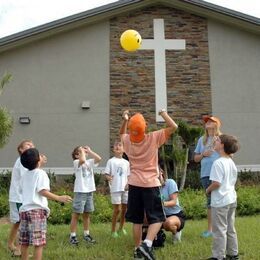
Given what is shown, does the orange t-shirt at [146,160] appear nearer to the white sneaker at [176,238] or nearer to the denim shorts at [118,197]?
the white sneaker at [176,238]

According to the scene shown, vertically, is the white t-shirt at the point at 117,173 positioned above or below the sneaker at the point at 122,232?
above

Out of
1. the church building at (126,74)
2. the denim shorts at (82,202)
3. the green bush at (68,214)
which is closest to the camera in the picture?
the denim shorts at (82,202)

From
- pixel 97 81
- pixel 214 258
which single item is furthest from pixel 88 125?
pixel 214 258

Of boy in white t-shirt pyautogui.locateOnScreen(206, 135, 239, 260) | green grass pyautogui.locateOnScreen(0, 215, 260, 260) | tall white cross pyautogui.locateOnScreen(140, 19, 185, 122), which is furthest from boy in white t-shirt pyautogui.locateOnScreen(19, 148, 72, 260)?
tall white cross pyautogui.locateOnScreen(140, 19, 185, 122)

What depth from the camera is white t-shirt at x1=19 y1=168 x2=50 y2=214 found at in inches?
206

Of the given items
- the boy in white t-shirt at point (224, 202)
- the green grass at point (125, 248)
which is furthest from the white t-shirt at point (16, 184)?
the boy in white t-shirt at point (224, 202)

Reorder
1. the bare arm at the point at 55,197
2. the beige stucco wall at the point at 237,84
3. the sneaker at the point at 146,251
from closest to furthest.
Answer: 1. the bare arm at the point at 55,197
2. the sneaker at the point at 146,251
3. the beige stucco wall at the point at 237,84

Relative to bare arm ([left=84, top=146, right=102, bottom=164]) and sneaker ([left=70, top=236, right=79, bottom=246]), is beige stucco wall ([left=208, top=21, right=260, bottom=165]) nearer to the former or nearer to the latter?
bare arm ([left=84, top=146, right=102, bottom=164])

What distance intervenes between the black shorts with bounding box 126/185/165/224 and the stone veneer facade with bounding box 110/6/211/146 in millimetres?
8732

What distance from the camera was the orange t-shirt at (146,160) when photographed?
5.72 meters

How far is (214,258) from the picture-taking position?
18.1 feet

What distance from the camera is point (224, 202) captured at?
5.58m

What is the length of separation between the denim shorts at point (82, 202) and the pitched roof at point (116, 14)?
8.56 m

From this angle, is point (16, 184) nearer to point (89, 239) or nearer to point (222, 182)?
point (89, 239)
